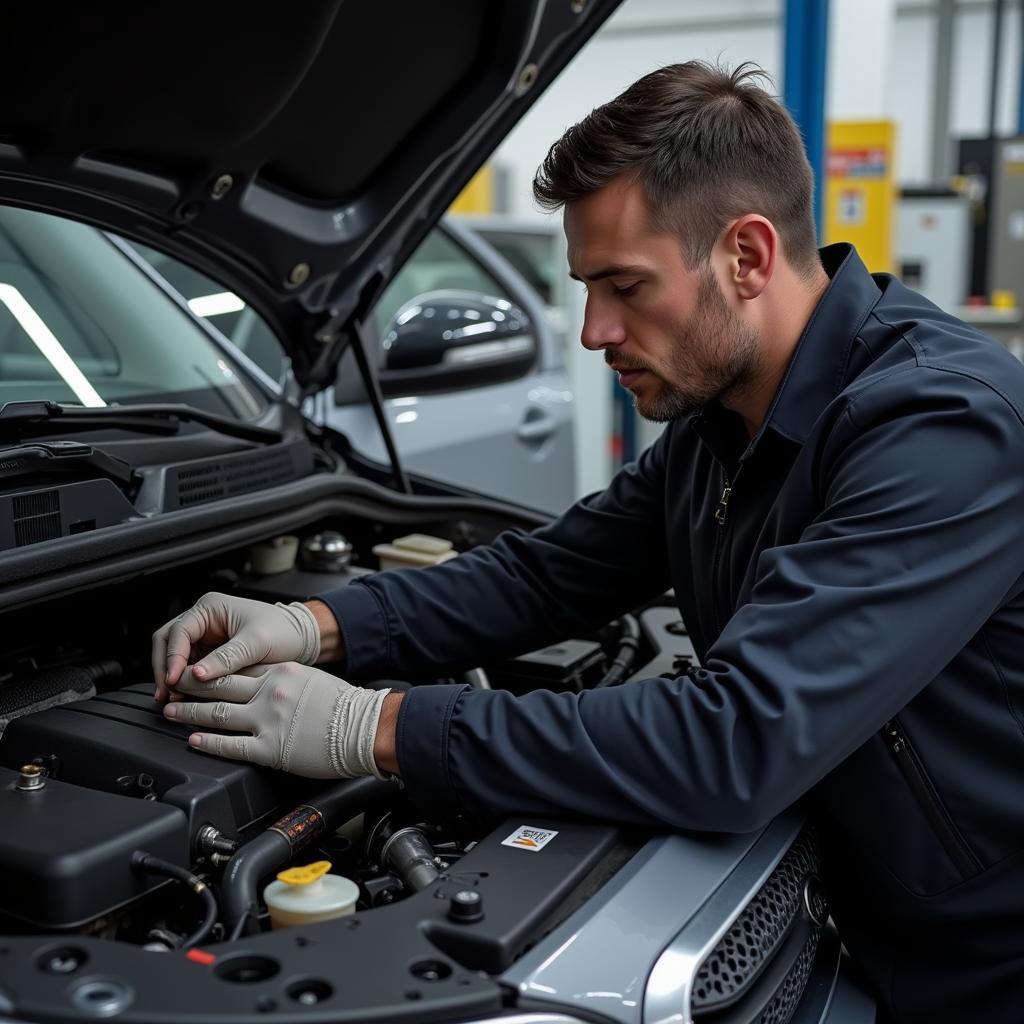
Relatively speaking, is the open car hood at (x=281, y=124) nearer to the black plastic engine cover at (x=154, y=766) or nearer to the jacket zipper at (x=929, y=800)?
the black plastic engine cover at (x=154, y=766)

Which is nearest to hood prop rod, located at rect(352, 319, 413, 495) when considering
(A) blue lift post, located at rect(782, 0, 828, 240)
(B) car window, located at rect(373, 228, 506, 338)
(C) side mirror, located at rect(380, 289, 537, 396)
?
(C) side mirror, located at rect(380, 289, 537, 396)

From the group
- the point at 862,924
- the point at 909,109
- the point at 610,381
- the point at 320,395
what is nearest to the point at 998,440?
the point at 862,924

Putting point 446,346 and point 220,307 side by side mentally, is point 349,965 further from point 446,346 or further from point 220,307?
point 446,346

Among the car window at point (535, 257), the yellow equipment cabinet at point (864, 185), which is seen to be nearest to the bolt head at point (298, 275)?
the car window at point (535, 257)

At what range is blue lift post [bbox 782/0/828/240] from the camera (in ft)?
15.6

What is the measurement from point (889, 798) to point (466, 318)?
1723mm

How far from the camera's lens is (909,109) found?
44.8 feet

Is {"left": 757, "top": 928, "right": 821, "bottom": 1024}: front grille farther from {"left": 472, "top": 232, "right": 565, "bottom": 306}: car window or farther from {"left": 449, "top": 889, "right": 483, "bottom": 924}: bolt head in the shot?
{"left": 472, "top": 232, "right": 565, "bottom": 306}: car window

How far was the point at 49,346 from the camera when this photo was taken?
172 centimetres

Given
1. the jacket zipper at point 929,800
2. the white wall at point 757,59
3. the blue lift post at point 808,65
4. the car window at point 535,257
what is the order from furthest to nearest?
the white wall at point 757,59 → the car window at point 535,257 → the blue lift post at point 808,65 → the jacket zipper at point 929,800

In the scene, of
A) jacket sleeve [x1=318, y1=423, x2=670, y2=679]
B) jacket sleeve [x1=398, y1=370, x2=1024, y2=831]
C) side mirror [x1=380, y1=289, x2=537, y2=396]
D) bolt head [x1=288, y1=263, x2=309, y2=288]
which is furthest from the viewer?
side mirror [x1=380, y1=289, x2=537, y2=396]

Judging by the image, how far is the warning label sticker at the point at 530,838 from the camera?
1.15 metres

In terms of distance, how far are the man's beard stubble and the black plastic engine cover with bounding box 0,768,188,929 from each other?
719mm

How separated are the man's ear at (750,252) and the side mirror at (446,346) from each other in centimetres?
131
